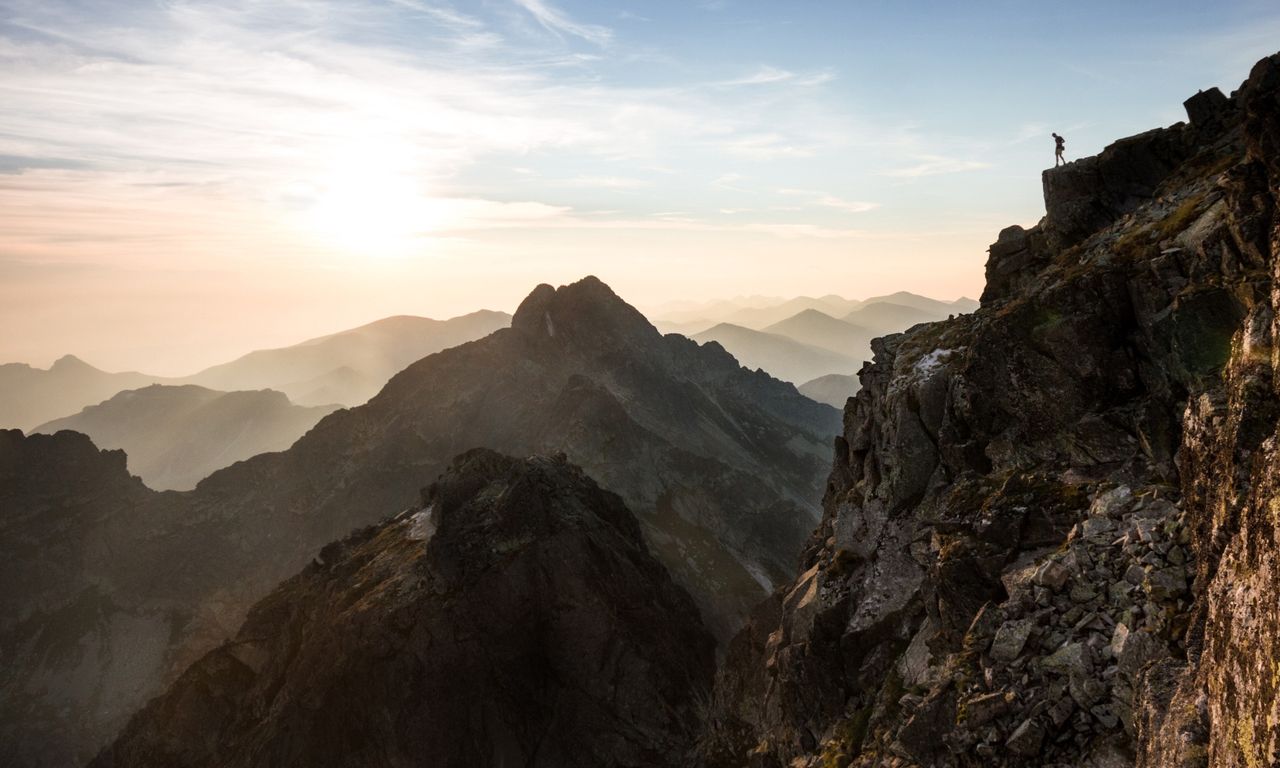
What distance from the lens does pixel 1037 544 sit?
1148 inches

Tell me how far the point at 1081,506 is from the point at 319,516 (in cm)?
Result: 17537

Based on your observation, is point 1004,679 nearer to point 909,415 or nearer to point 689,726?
point 909,415

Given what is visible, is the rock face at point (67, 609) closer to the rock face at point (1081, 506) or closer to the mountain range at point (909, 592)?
the mountain range at point (909, 592)

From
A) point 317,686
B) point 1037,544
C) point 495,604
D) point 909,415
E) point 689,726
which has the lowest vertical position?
point 689,726

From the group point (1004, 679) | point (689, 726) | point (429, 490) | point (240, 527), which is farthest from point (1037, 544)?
point (240, 527)

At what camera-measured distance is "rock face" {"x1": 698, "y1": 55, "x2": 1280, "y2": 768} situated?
18.2m

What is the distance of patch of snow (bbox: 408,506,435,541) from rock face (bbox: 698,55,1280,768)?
67800mm

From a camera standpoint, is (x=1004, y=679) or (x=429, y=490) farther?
(x=429, y=490)

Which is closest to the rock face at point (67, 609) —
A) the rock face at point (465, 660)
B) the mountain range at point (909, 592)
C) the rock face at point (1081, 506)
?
the mountain range at point (909, 592)

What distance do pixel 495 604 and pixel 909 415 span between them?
212 ft

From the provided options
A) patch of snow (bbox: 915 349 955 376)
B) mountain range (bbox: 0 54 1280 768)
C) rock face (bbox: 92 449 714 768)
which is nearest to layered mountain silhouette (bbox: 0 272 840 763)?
mountain range (bbox: 0 54 1280 768)

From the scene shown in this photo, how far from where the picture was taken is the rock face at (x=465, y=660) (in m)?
A: 84.6

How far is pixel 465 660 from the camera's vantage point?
87.5 m

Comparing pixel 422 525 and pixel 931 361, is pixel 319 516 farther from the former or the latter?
pixel 931 361
